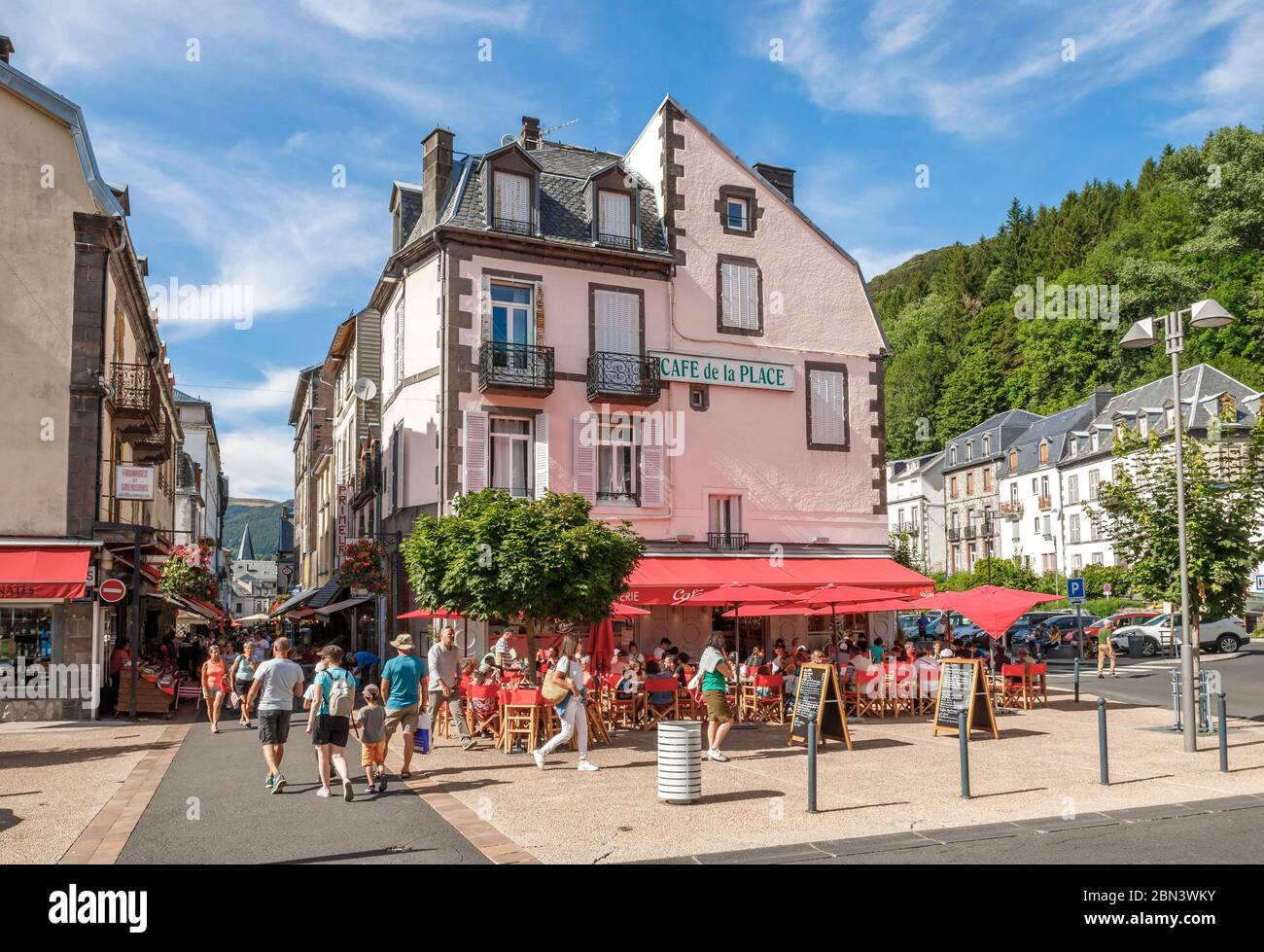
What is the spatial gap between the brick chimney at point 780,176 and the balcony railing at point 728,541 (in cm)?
1054

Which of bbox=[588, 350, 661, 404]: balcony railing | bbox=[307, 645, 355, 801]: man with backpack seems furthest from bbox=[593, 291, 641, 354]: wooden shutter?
bbox=[307, 645, 355, 801]: man with backpack

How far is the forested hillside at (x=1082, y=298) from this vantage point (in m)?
65.8

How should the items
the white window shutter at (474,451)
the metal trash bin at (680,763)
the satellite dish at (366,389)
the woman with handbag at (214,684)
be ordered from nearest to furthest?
the metal trash bin at (680,763) < the woman with handbag at (214,684) < the white window shutter at (474,451) < the satellite dish at (366,389)

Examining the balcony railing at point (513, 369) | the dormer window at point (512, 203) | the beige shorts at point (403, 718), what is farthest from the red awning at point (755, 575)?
the beige shorts at point (403, 718)

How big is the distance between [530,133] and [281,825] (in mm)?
23704

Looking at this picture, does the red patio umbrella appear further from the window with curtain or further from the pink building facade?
the window with curtain

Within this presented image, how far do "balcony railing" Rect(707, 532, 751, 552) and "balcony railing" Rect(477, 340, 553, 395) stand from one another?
17.7ft

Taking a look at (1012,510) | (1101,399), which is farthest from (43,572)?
(1012,510)

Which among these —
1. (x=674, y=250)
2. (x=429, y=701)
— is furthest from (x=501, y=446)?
(x=429, y=701)

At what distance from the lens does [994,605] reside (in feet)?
64.7

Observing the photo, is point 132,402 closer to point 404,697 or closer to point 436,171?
point 436,171

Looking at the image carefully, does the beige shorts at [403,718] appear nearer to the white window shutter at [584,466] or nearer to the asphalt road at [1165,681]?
the white window shutter at [584,466]

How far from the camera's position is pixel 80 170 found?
2114 cm

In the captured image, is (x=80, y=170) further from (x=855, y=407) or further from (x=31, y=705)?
(x=855, y=407)
